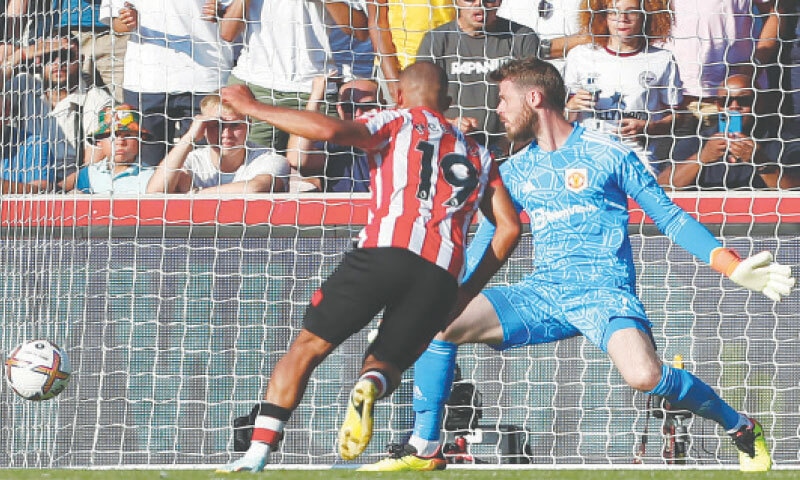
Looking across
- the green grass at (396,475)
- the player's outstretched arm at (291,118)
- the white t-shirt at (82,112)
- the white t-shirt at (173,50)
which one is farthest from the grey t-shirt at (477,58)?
the player's outstretched arm at (291,118)

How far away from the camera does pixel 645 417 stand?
7.42 m

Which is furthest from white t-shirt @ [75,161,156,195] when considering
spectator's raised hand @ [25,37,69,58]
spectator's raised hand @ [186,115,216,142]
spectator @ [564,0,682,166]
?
spectator @ [564,0,682,166]

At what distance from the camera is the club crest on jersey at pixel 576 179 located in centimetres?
585

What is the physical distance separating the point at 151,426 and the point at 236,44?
2.46 m

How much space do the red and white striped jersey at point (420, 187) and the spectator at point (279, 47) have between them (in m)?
3.29

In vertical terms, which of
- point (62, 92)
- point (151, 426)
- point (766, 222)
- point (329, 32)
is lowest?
point (151, 426)

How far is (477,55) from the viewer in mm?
8242

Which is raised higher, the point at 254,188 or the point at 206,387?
the point at 254,188

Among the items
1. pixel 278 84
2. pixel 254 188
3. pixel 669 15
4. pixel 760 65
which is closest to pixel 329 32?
pixel 278 84

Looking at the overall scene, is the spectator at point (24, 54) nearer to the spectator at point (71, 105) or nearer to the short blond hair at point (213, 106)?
the spectator at point (71, 105)

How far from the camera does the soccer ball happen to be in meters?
6.41

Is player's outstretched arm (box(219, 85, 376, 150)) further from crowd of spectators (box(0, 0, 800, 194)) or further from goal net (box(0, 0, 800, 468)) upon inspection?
crowd of spectators (box(0, 0, 800, 194))

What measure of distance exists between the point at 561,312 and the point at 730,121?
112 inches

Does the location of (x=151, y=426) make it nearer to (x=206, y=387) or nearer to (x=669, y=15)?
(x=206, y=387)
